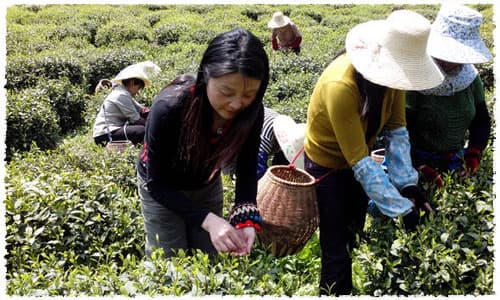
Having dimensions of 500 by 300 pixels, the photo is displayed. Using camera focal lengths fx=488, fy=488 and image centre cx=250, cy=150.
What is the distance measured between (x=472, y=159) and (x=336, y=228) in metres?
0.90

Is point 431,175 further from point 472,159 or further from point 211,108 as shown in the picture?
point 211,108

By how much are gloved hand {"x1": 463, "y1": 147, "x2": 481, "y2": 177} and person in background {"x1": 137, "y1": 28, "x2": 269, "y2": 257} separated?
A: 4.09 ft

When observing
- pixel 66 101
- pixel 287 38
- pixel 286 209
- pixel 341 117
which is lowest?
pixel 66 101

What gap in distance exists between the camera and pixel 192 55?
927cm

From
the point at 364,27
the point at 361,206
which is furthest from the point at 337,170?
the point at 364,27

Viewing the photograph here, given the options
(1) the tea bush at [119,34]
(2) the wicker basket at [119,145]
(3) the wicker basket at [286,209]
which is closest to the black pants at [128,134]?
(2) the wicker basket at [119,145]

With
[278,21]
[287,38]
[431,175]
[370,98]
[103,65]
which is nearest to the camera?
[370,98]

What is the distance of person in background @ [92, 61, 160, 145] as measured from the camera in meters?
4.94

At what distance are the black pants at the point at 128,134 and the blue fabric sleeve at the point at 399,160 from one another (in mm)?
3082

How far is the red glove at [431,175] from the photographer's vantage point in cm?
244

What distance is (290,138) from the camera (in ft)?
10.8

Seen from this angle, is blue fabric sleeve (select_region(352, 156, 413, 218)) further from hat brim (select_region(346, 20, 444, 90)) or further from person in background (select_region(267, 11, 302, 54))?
person in background (select_region(267, 11, 302, 54))

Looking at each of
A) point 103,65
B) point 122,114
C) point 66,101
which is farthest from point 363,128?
point 103,65

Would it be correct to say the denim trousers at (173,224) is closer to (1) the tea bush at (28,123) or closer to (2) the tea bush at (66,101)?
(1) the tea bush at (28,123)
